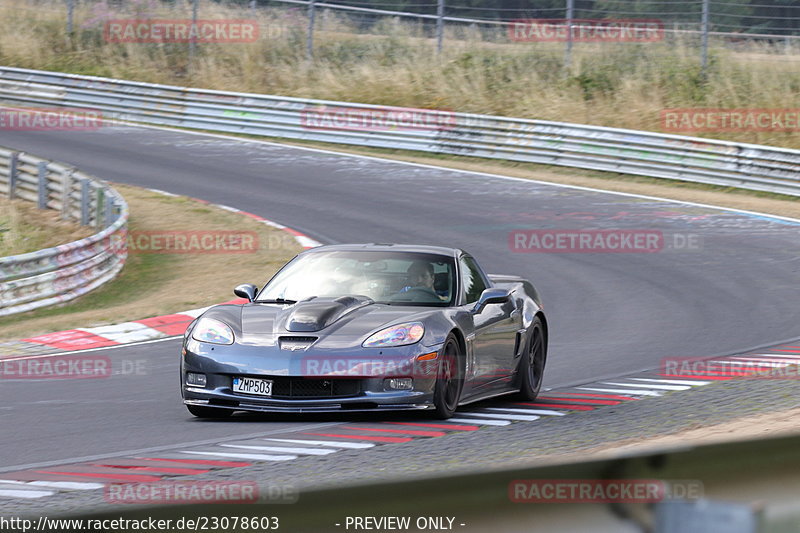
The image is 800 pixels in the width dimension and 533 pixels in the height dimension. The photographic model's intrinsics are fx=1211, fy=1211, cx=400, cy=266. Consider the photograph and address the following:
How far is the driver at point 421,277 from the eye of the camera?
8977mm

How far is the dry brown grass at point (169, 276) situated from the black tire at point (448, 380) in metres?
6.46

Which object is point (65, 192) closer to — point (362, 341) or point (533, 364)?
point (533, 364)

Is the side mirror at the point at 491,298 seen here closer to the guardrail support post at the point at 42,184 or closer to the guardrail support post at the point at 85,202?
the guardrail support post at the point at 85,202

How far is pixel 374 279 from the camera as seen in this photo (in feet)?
29.8

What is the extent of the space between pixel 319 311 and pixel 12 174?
14.5m

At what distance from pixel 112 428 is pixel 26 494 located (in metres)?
2.05

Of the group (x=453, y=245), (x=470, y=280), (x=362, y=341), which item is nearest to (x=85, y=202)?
(x=453, y=245)

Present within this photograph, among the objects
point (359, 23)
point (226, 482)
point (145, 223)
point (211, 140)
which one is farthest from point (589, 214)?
→ point (226, 482)

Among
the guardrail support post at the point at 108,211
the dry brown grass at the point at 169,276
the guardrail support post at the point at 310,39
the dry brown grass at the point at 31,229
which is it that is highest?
the guardrail support post at the point at 310,39

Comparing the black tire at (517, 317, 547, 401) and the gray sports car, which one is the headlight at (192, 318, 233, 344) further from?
the black tire at (517, 317, 547, 401)

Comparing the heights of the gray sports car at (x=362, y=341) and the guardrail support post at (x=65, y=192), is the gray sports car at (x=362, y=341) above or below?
above

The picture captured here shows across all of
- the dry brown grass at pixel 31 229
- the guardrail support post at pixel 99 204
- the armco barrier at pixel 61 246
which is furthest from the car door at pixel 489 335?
the guardrail support post at pixel 99 204

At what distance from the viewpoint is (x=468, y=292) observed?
30.0 ft

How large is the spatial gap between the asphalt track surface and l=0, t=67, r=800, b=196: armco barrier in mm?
1112
